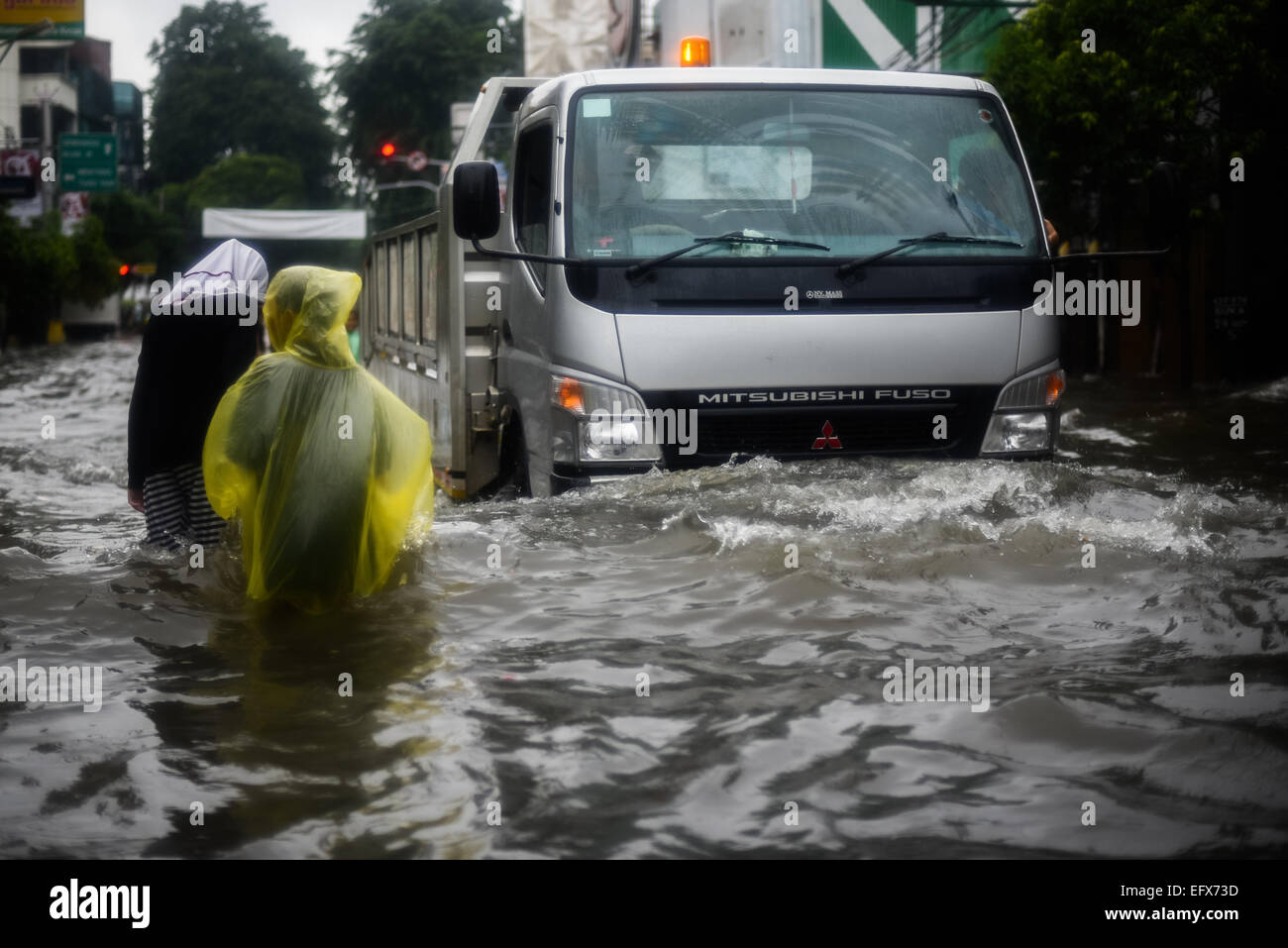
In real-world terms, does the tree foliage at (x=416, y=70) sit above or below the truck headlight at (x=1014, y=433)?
above

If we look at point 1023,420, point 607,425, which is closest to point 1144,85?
point 1023,420

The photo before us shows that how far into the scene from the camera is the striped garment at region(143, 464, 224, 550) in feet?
22.4

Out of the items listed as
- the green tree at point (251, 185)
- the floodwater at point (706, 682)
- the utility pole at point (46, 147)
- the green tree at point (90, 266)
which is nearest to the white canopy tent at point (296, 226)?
the floodwater at point (706, 682)

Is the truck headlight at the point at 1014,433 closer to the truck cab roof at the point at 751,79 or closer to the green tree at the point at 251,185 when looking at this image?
the truck cab roof at the point at 751,79

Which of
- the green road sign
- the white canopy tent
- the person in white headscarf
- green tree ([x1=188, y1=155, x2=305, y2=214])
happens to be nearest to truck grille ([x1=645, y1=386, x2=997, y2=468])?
the person in white headscarf

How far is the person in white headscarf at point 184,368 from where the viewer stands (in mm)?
6590

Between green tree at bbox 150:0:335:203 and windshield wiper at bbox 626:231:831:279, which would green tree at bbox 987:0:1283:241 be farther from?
green tree at bbox 150:0:335:203

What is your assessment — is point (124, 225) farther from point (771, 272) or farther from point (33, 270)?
point (771, 272)

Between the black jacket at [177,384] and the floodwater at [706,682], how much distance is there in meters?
0.49

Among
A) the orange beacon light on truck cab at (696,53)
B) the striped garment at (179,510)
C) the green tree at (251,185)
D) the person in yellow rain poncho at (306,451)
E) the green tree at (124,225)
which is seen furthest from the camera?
the green tree at (251,185)

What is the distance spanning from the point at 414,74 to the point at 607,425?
5157cm

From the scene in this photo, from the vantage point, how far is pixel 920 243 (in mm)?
6730

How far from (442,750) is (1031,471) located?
322 centimetres
